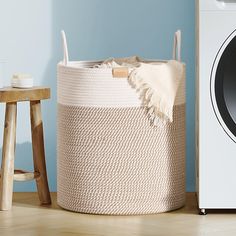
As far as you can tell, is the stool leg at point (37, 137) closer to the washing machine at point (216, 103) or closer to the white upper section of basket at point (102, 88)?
the white upper section of basket at point (102, 88)

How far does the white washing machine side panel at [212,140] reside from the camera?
247 cm

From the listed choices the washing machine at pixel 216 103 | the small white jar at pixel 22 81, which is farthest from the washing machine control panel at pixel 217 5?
the small white jar at pixel 22 81

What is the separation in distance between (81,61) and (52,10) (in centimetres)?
32

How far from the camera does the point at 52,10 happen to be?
3.02 m

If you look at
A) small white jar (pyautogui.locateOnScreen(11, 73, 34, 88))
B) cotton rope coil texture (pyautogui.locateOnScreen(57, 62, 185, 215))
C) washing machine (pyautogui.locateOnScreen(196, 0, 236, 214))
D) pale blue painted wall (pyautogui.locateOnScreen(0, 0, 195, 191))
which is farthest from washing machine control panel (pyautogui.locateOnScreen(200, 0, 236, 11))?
small white jar (pyautogui.locateOnScreen(11, 73, 34, 88))

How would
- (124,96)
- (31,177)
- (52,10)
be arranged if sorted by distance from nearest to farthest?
1. (124,96)
2. (31,177)
3. (52,10)

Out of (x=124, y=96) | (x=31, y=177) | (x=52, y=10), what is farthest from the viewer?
(x=52, y=10)

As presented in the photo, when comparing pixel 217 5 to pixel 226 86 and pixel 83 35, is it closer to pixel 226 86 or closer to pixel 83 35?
pixel 226 86

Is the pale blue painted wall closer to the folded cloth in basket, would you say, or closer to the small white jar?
the small white jar

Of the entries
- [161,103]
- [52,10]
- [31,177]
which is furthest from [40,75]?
[161,103]

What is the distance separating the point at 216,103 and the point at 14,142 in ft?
2.34

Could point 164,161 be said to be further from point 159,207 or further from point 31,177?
point 31,177

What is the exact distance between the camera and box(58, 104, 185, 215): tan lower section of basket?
2514 millimetres

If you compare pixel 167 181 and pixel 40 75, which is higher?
pixel 40 75
